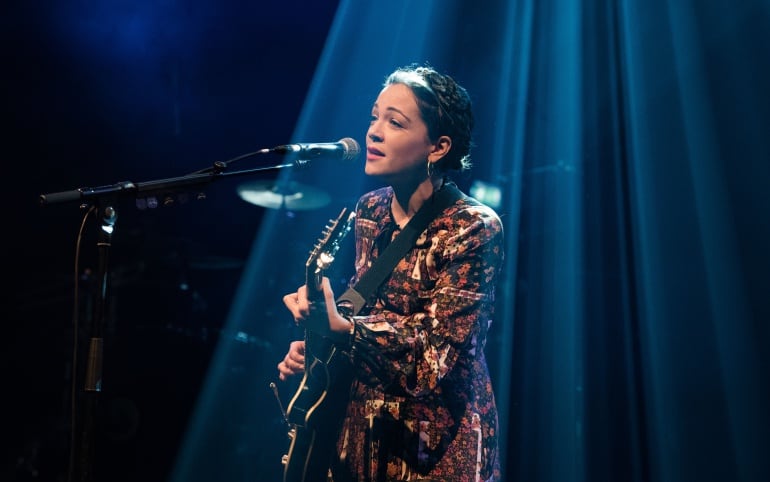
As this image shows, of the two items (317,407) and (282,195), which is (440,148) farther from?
(282,195)

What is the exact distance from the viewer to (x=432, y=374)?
1939mm

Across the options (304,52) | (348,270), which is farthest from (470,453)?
(304,52)

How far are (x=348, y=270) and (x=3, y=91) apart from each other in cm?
265

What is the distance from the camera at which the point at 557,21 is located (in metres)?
4.48

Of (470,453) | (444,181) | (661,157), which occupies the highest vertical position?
(661,157)

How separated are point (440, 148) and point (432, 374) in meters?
0.85

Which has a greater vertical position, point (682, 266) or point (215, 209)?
point (215, 209)

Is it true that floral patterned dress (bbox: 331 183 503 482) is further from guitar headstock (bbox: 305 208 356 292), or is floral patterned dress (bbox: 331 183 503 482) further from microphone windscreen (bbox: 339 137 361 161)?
microphone windscreen (bbox: 339 137 361 161)

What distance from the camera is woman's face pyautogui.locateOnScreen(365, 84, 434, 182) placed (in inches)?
89.9

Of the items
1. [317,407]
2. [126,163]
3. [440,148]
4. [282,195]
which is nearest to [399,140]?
[440,148]

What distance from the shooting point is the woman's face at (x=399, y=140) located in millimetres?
2283

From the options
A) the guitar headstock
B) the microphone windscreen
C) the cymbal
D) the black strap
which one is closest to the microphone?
the microphone windscreen

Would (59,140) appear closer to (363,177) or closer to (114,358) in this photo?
(114,358)

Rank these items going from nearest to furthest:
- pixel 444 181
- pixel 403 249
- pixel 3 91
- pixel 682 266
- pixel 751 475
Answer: pixel 403 249
pixel 444 181
pixel 751 475
pixel 682 266
pixel 3 91
